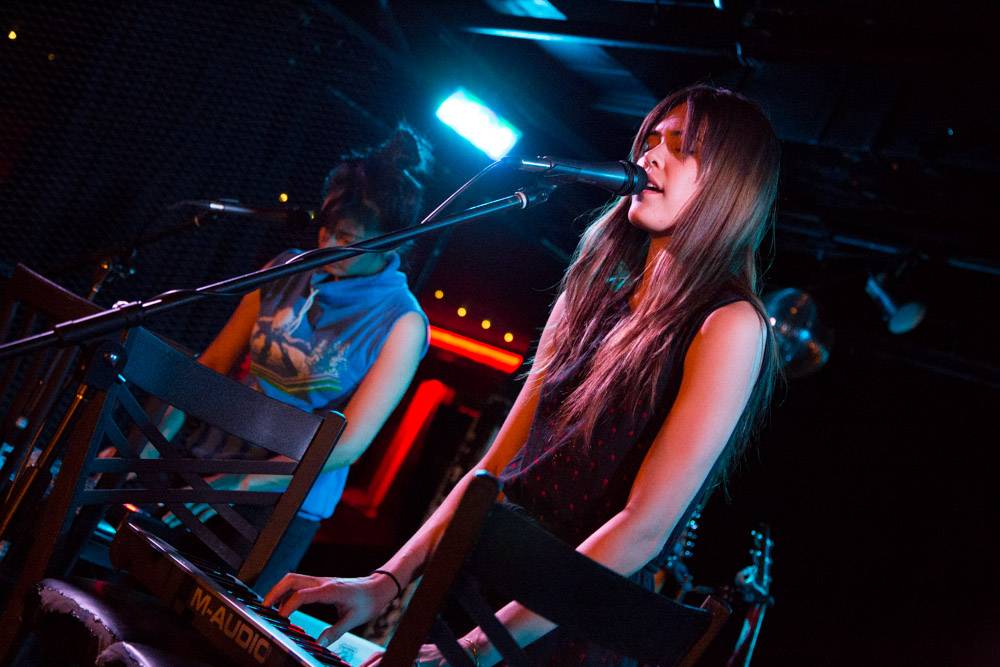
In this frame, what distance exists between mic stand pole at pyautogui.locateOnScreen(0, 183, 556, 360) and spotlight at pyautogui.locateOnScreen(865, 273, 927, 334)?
4.56 meters

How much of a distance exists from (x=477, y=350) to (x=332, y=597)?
19.5ft

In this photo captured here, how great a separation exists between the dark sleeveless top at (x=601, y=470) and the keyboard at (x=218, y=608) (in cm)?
53

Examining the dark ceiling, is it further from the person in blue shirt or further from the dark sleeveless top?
the dark sleeveless top

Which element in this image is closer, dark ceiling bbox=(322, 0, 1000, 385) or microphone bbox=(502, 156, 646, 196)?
microphone bbox=(502, 156, 646, 196)

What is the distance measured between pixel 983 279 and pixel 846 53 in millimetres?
3181

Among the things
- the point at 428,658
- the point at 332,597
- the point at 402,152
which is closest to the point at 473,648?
the point at 428,658

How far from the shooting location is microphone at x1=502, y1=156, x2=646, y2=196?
168cm

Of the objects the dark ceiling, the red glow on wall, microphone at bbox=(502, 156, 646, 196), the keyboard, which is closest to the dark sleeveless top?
microphone at bbox=(502, 156, 646, 196)

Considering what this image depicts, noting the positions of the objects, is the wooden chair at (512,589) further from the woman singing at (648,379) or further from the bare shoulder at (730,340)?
the bare shoulder at (730,340)

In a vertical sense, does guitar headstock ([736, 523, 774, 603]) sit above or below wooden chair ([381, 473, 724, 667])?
above

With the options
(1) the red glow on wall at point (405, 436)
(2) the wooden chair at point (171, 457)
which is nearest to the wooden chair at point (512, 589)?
(2) the wooden chair at point (171, 457)

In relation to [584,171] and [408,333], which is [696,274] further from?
[408,333]

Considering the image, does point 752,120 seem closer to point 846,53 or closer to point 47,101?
point 846,53

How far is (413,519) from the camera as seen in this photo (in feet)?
24.1
